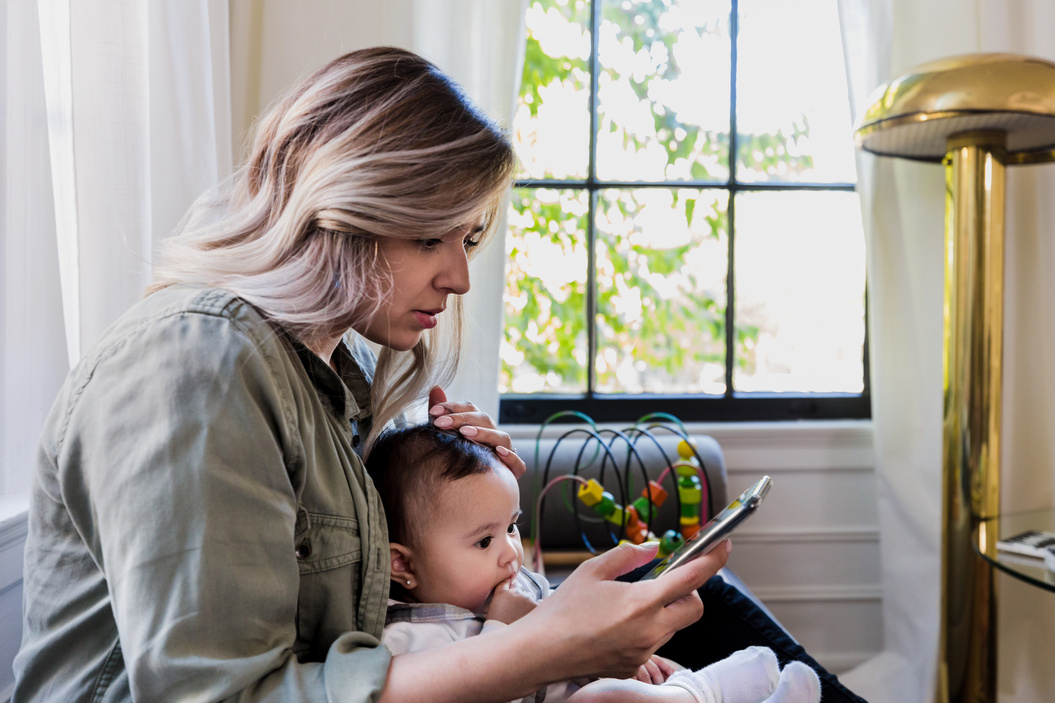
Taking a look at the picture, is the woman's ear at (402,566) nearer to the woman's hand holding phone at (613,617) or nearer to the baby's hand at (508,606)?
the baby's hand at (508,606)

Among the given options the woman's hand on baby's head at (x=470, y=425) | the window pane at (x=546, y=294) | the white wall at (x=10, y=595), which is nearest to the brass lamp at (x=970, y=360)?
the window pane at (x=546, y=294)

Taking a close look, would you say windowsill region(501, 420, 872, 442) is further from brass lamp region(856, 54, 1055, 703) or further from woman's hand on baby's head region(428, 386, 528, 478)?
woman's hand on baby's head region(428, 386, 528, 478)

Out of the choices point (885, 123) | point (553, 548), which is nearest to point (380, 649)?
point (553, 548)

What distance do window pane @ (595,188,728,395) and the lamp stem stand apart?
2.29 ft

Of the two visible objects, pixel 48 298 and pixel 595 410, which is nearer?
pixel 48 298

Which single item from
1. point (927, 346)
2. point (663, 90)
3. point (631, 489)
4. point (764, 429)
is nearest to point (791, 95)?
point (663, 90)

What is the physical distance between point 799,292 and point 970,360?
69 cm

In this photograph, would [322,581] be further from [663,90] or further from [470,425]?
[663,90]

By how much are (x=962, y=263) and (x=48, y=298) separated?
1.76m

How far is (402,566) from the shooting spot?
1.16 metres

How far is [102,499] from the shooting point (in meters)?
0.77

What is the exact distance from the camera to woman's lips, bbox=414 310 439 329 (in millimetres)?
1052

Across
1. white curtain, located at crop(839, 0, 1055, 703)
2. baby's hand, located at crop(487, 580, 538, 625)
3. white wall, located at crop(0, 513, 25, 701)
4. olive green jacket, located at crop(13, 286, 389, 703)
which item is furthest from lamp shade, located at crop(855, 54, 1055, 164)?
white wall, located at crop(0, 513, 25, 701)

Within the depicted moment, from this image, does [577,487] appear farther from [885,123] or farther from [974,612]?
[885,123]
